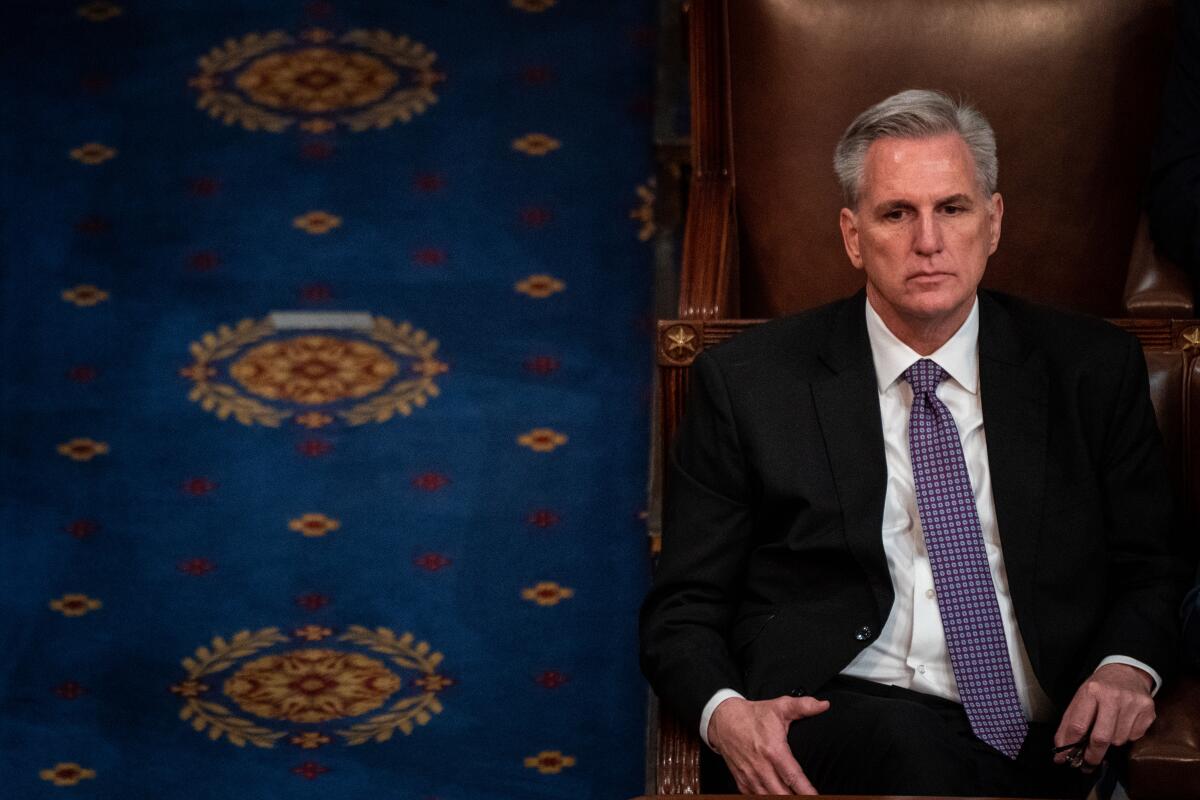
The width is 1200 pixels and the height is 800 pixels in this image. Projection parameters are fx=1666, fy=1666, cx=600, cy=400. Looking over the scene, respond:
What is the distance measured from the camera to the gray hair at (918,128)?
81.3 inches

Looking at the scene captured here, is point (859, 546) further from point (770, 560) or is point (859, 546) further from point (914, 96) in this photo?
point (914, 96)

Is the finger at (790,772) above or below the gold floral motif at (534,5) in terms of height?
below

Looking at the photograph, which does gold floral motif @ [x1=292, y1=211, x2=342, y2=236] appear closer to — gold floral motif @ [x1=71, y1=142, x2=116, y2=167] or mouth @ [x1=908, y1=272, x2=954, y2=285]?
gold floral motif @ [x1=71, y1=142, x2=116, y2=167]

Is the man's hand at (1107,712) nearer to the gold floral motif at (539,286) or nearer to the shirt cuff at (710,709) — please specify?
the shirt cuff at (710,709)

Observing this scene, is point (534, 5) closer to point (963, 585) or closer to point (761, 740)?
point (963, 585)

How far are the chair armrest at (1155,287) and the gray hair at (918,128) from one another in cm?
59

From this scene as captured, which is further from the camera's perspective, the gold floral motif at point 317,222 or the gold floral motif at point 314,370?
the gold floral motif at point 317,222

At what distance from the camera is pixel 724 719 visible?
192 cm

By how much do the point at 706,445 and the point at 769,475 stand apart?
0.09m

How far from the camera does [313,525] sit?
314cm

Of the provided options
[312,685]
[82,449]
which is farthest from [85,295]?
[312,685]

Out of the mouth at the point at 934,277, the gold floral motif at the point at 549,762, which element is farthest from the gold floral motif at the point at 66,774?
the mouth at the point at 934,277

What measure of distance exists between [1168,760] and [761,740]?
438 mm

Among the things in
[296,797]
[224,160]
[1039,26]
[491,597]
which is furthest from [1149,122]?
[224,160]
